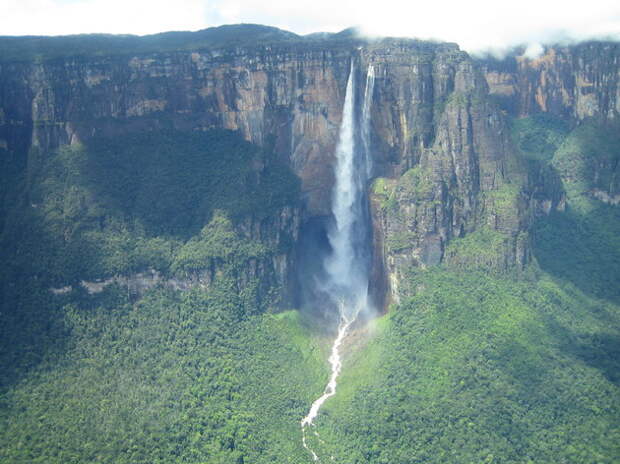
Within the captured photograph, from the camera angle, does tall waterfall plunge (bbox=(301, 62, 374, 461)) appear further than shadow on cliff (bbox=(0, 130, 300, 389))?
Yes

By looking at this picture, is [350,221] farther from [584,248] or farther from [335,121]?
[584,248]

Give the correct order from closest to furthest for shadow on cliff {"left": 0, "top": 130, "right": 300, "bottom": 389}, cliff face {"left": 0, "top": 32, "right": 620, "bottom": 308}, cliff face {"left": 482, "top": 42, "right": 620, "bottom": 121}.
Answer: shadow on cliff {"left": 0, "top": 130, "right": 300, "bottom": 389}
cliff face {"left": 0, "top": 32, "right": 620, "bottom": 308}
cliff face {"left": 482, "top": 42, "right": 620, "bottom": 121}

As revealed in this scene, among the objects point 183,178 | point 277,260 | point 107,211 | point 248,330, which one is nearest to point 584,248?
point 277,260

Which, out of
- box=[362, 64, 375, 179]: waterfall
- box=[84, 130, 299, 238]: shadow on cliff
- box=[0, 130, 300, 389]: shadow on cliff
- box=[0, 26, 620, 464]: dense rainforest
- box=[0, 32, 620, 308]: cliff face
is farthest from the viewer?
box=[362, 64, 375, 179]: waterfall

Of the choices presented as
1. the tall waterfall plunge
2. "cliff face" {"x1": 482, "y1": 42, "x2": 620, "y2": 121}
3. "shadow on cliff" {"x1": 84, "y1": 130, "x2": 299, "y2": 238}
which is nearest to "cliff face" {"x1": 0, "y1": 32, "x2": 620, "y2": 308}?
the tall waterfall plunge

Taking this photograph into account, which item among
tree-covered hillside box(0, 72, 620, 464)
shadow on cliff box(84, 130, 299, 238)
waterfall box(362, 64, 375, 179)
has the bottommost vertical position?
tree-covered hillside box(0, 72, 620, 464)

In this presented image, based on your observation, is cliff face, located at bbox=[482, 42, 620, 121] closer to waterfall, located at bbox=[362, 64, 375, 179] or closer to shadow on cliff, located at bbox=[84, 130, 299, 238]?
waterfall, located at bbox=[362, 64, 375, 179]
